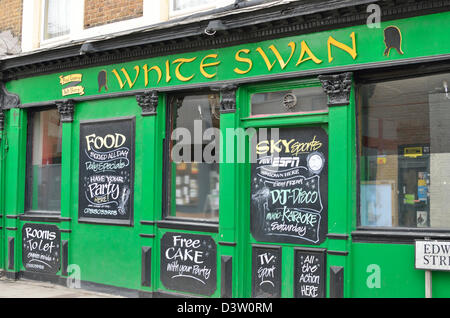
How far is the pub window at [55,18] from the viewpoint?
10.3m

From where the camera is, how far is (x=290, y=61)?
23.4 ft

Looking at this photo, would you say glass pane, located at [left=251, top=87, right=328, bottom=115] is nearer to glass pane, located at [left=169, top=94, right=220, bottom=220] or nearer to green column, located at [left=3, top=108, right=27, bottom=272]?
glass pane, located at [left=169, top=94, right=220, bottom=220]

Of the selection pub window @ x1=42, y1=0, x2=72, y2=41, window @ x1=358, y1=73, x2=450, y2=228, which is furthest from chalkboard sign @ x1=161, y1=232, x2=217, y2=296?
pub window @ x1=42, y1=0, x2=72, y2=41

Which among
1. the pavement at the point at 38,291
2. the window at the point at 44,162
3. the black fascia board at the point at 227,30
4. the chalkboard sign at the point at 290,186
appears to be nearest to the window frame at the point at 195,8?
the black fascia board at the point at 227,30

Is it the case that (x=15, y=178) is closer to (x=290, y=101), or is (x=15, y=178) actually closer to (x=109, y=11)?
(x=109, y=11)

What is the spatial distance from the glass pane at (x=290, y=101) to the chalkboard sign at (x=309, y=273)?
1922 millimetres

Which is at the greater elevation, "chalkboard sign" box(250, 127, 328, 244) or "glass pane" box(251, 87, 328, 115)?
"glass pane" box(251, 87, 328, 115)

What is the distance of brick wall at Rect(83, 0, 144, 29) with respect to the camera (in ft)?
29.3

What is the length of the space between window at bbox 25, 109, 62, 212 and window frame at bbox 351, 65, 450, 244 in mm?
5756

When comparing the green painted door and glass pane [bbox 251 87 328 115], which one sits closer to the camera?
the green painted door

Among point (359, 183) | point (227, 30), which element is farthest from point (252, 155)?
point (227, 30)

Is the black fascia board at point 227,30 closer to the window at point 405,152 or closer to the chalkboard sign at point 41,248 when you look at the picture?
the window at point 405,152

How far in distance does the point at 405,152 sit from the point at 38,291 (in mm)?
6446
